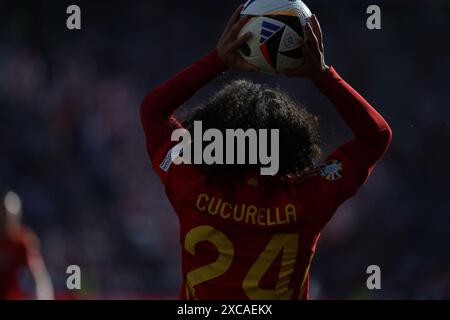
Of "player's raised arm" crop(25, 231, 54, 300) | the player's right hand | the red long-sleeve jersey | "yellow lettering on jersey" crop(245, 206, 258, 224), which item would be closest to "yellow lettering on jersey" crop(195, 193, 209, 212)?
the red long-sleeve jersey

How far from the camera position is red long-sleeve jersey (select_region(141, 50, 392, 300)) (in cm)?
269

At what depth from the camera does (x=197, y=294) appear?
9.24 feet

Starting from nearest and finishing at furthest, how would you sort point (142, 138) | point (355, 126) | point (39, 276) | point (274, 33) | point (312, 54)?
point (312, 54) < point (355, 126) < point (274, 33) < point (39, 276) < point (142, 138)

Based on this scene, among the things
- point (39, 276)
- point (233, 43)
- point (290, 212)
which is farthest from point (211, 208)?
point (39, 276)

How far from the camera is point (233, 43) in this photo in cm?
268

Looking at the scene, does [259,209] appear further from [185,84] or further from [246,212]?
[185,84]

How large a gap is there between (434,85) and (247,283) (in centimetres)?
646

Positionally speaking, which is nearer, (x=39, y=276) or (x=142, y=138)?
(x=39, y=276)

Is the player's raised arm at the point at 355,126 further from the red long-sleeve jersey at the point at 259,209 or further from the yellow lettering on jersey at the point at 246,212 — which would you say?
the yellow lettering on jersey at the point at 246,212

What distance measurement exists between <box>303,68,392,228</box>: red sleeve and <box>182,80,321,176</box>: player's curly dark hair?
0.34 ft

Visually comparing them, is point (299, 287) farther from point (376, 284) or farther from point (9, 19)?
point (9, 19)

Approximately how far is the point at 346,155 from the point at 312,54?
37 centimetres

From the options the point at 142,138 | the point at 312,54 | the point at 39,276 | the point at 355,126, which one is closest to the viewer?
the point at 312,54
